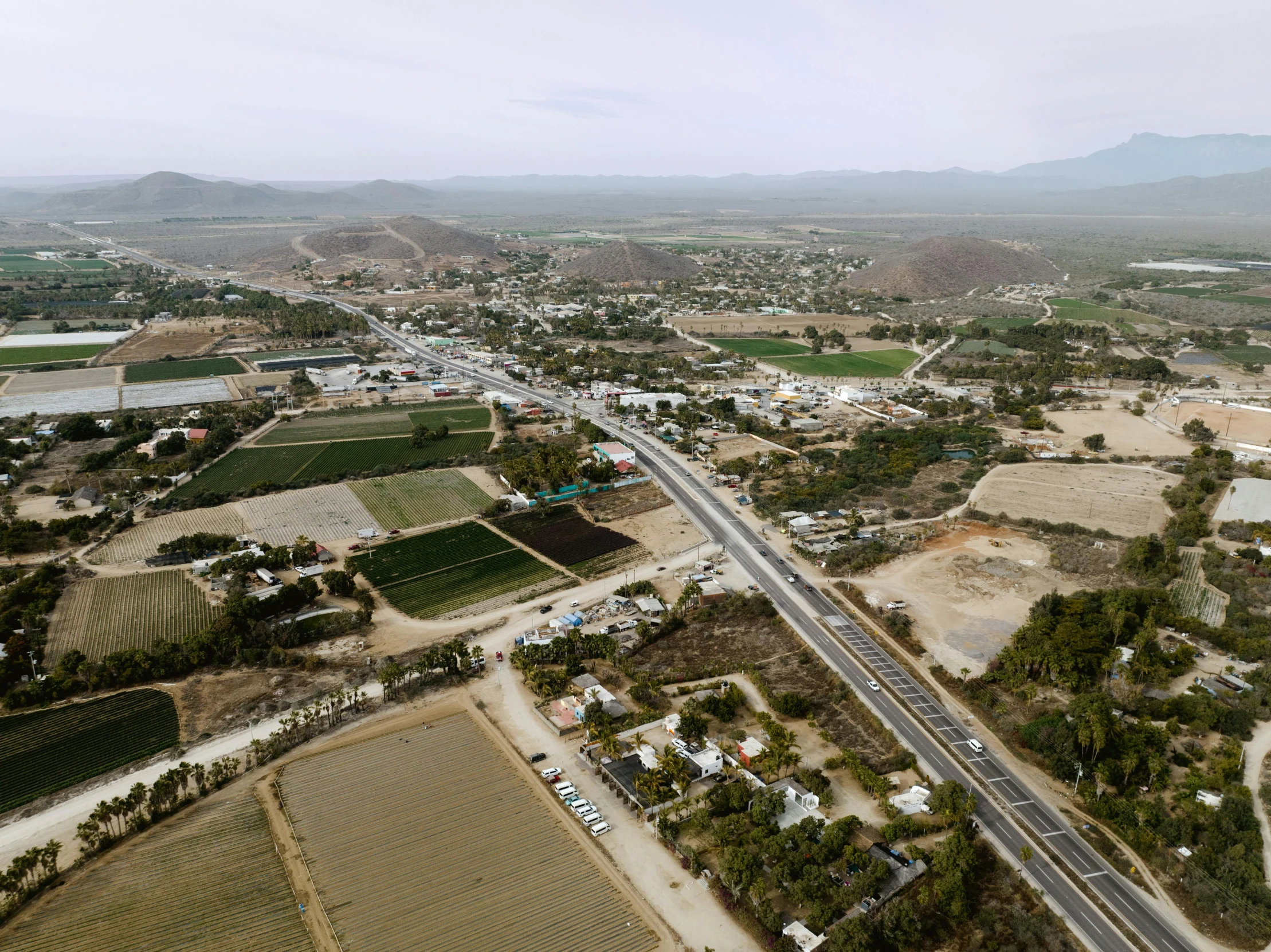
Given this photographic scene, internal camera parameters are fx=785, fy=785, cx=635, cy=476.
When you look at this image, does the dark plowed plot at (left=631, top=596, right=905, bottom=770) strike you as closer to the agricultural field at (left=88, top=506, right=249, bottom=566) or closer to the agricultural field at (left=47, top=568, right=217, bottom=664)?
the agricultural field at (left=47, top=568, right=217, bottom=664)

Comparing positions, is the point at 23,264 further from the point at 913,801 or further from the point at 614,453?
the point at 913,801

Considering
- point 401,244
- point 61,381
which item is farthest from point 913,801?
point 401,244

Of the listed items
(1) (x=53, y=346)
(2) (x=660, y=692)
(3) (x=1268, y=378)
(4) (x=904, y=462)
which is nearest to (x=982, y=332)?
(3) (x=1268, y=378)

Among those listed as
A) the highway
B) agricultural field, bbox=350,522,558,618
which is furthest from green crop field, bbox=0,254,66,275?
the highway

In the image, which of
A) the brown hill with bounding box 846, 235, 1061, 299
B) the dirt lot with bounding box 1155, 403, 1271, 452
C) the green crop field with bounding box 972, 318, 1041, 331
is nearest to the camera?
the dirt lot with bounding box 1155, 403, 1271, 452

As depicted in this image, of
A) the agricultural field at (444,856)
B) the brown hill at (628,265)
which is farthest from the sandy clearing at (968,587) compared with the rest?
the brown hill at (628,265)

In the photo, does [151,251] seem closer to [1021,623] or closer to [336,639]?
[336,639]
